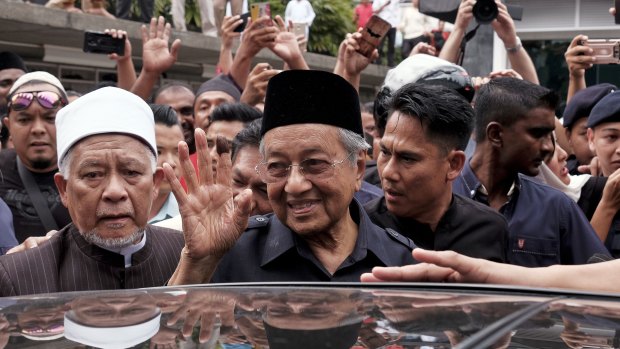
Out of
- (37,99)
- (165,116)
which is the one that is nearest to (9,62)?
(37,99)

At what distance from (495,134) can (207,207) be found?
1861 mm

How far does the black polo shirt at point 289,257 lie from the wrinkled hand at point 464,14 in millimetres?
3230

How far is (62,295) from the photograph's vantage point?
186cm

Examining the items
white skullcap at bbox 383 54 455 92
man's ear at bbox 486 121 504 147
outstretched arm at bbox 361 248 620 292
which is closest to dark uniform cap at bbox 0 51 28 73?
white skullcap at bbox 383 54 455 92

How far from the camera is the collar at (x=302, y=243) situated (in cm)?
296

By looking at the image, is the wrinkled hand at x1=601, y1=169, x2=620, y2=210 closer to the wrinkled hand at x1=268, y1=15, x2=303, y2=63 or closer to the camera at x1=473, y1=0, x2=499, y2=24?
the camera at x1=473, y1=0, x2=499, y2=24

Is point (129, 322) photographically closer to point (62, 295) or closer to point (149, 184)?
point (62, 295)

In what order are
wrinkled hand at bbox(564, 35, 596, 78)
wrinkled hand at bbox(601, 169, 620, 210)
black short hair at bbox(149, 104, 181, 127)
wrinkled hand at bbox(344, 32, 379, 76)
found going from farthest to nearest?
wrinkled hand at bbox(564, 35, 596, 78) < wrinkled hand at bbox(344, 32, 379, 76) < black short hair at bbox(149, 104, 181, 127) < wrinkled hand at bbox(601, 169, 620, 210)

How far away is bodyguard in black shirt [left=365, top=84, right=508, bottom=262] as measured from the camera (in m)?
3.62

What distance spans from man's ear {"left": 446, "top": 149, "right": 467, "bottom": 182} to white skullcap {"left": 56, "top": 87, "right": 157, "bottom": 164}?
111 cm

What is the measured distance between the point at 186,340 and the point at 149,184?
6.59 feet

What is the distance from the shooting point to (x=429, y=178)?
3.64 meters

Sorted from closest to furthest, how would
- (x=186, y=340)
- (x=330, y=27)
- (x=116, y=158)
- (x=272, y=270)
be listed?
(x=186, y=340)
(x=272, y=270)
(x=116, y=158)
(x=330, y=27)

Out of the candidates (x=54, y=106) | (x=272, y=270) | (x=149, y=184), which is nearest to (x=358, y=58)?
(x=54, y=106)
